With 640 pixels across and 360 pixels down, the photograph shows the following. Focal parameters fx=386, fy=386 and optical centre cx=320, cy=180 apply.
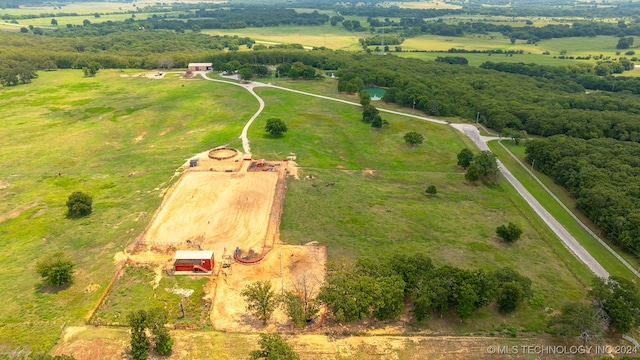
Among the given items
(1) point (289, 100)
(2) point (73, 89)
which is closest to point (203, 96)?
(1) point (289, 100)

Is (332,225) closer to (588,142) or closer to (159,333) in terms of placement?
(159,333)

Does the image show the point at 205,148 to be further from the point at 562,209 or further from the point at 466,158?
the point at 562,209

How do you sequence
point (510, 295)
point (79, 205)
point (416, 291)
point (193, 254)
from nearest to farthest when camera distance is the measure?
1. point (416, 291)
2. point (510, 295)
3. point (193, 254)
4. point (79, 205)

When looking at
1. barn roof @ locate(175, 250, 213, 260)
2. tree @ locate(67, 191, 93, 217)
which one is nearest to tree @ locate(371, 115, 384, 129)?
barn roof @ locate(175, 250, 213, 260)

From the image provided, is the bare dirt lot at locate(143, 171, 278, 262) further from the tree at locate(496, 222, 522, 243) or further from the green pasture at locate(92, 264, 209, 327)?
the tree at locate(496, 222, 522, 243)

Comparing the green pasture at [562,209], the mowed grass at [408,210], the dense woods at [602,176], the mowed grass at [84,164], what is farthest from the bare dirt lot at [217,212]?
the dense woods at [602,176]

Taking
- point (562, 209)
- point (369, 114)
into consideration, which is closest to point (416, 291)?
point (562, 209)
